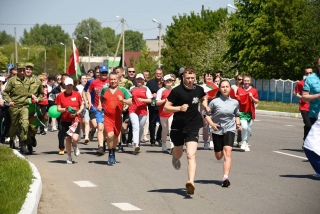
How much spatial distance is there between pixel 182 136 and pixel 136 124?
6161 mm

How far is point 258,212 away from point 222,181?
231 centimetres

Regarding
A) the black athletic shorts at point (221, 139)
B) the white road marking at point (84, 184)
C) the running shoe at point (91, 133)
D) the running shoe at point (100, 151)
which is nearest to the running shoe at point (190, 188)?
the black athletic shorts at point (221, 139)

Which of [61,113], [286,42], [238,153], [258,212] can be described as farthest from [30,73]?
[286,42]

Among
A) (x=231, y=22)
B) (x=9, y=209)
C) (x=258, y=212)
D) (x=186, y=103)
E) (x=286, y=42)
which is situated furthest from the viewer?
(x=231, y=22)

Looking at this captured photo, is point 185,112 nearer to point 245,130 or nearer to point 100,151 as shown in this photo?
point 100,151

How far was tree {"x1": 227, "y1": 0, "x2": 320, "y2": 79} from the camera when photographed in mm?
59094

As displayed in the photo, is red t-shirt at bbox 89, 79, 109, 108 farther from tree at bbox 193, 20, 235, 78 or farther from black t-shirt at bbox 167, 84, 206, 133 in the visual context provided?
tree at bbox 193, 20, 235, 78

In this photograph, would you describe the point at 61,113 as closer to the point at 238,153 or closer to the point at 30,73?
the point at 30,73

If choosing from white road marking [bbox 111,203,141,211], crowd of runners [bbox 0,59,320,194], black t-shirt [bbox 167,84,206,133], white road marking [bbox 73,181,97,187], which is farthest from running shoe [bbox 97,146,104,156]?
white road marking [bbox 111,203,141,211]

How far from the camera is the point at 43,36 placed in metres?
166

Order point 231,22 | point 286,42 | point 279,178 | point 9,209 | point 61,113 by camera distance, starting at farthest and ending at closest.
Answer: point 231,22, point 286,42, point 61,113, point 279,178, point 9,209

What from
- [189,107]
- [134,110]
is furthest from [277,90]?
[189,107]

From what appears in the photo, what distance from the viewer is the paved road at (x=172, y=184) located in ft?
32.0

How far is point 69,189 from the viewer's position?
11.3 m
